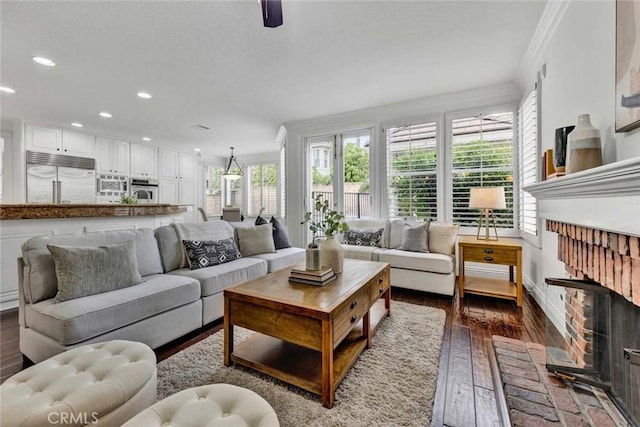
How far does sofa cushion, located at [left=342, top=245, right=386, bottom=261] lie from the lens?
3.59 meters

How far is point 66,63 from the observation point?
9.49 feet

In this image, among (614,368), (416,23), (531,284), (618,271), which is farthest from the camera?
(531,284)

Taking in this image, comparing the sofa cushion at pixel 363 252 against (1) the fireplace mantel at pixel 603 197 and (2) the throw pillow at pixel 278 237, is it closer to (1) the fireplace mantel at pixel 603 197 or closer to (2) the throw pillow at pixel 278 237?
(2) the throw pillow at pixel 278 237

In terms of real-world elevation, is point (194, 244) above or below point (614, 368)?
above

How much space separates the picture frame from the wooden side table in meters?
1.77

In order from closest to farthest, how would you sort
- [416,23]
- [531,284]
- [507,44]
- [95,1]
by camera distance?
1. [95,1]
2. [416,23]
3. [507,44]
4. [531,284]

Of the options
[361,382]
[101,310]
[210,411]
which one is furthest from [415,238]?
[101,310]

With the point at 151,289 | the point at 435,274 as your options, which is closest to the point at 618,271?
the point at 435,274

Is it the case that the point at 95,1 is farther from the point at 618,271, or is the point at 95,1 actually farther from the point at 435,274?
the point at 435,274

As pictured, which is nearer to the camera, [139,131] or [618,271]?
[618,271]

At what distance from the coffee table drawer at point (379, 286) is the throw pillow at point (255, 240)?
62.7 inches

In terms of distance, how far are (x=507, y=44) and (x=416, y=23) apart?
1.06 m

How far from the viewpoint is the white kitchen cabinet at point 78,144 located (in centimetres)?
511

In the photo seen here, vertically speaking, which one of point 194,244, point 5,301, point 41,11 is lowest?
point 5,301
